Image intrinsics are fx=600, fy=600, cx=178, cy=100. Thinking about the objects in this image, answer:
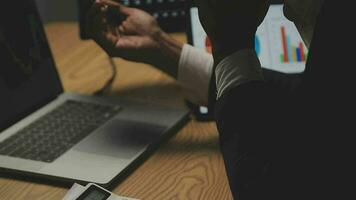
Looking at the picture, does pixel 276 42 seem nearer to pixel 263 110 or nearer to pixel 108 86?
pixel 108 86

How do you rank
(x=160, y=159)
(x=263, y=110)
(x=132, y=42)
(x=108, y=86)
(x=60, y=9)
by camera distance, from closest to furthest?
1. (x=263, y=110)
2. (x=160, y=159)
3. (x=132, y=42)
4. (x=108, y=86)
5. (x=60, y=9)

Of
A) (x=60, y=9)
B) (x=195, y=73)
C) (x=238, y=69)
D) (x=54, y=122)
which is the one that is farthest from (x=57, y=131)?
(x=60, y=9)

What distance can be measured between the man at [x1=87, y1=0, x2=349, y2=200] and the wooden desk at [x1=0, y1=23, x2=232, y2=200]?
0.16m

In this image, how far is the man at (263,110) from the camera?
668 millimetres

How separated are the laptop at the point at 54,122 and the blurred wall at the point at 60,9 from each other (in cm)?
57

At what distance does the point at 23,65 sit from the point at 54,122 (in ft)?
0.47

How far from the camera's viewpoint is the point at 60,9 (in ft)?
5.79

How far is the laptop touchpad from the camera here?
95 cm

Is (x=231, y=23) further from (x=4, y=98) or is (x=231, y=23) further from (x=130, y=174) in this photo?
(x=4, y=98)

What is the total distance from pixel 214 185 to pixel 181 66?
316mm

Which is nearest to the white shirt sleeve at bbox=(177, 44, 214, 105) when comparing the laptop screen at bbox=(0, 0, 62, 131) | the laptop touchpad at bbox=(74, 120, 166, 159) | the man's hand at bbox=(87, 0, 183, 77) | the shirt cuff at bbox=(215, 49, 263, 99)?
the man's hand at bbox=(87, 0, 183, 77)

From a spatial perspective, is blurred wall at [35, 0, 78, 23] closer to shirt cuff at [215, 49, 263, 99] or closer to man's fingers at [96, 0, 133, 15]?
man's fingers at [96, 0, 133, 15]

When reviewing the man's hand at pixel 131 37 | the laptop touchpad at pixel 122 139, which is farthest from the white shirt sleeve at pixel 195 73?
the laptop touchpad at pixel 122 139

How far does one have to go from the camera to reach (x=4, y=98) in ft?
3.47
